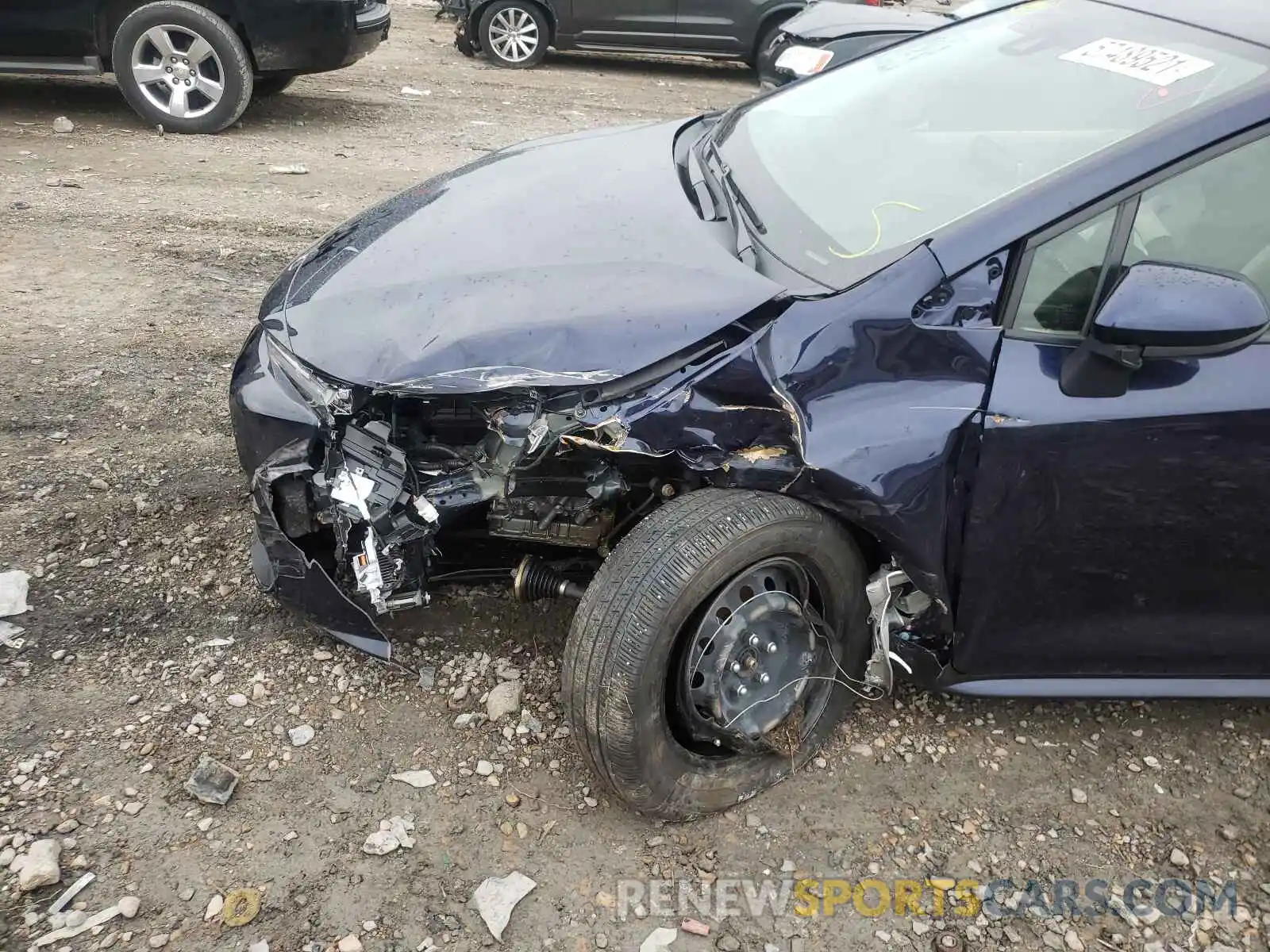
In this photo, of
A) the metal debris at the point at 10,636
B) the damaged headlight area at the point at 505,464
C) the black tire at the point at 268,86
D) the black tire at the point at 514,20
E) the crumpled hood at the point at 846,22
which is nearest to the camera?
the damaged headlight area at the point at 505,464

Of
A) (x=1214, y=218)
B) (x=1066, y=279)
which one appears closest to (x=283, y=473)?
(x=1066, y=279)

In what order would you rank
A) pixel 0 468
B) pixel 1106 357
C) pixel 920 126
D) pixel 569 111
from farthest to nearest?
pixel 569 111, pixel 0 468, pixel 920 126, pixel 1106 357

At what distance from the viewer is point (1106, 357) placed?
196 centimetres

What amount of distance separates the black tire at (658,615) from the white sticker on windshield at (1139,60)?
51.1 inches

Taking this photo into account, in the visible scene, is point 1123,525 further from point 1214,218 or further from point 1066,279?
point 1214,218

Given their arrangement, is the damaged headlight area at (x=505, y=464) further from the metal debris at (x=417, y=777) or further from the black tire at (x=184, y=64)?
the black tire at (x=184, y=64)

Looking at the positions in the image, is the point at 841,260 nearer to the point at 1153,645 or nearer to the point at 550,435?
the point at 550,435

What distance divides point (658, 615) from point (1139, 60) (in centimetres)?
179

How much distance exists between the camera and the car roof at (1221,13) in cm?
225

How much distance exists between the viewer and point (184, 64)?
21.2 feet

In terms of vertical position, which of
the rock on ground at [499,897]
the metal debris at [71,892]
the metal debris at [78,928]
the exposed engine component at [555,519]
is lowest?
the rock on ground at [499,897]

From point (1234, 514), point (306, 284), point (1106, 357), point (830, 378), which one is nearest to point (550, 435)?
point (830, 378)

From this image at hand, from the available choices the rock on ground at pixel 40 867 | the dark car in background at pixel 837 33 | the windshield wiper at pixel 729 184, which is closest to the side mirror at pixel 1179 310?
the windshield wiper at pixel 729 184

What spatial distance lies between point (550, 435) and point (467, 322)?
1.06ft
